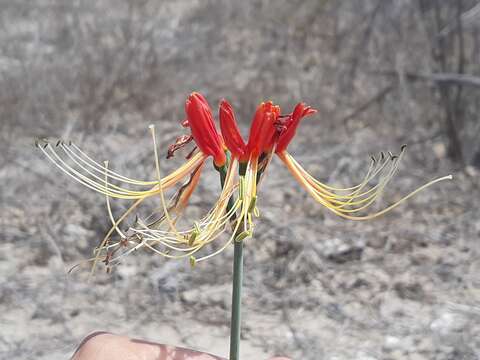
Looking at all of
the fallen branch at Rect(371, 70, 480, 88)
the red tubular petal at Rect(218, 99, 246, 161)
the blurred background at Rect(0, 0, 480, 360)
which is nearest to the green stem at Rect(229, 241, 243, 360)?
the red tubular petal at Rect(218, 99, 246, 161)

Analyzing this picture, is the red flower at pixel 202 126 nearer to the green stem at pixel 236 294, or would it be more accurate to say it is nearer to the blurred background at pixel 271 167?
the green stem at pixel 236 294

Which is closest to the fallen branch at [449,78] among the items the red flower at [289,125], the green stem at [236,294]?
the red flower at [289,125]

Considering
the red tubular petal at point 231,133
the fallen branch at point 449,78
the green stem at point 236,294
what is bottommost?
Result: the green stem at point 236,294

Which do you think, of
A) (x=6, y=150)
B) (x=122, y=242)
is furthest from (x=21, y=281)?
(x=122, y=242)

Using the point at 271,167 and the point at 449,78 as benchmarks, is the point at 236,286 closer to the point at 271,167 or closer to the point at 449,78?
the point at 271,167

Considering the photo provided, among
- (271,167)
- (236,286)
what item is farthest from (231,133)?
(271,167)

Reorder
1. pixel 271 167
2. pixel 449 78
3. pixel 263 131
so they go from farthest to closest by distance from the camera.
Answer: pixel 271 167 < pixel 449 78 < pixel 263 131
